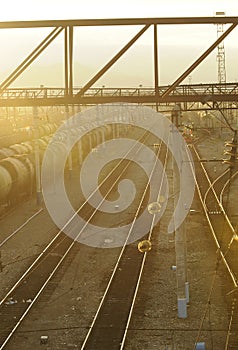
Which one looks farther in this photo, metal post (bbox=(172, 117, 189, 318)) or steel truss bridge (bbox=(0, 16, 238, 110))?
metal post (bbox=(172, 117, 189, 318))

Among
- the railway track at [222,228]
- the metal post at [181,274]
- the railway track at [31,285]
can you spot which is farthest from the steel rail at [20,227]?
the metal post at [181,274]

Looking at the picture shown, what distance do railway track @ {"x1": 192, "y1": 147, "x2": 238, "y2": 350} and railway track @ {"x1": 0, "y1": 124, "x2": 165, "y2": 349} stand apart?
5.17 meters

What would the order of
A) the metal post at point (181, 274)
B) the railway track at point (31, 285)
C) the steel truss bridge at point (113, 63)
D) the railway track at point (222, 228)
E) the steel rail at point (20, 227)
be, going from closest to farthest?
the steel truss bridge at point (113, 63) → the railway track at point (222, 228) → the railway track at point (31, 285) → the metal post at point (181, 274) → the steel rail at point (20, 227)

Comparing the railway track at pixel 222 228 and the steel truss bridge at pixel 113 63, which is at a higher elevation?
the steel truss bridge at pixel 113 63

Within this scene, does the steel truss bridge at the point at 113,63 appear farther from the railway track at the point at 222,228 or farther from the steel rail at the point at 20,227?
the steel rail at the point at 20,227

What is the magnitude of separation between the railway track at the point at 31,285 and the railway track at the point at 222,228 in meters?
5.17

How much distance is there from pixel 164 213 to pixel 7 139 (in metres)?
25.3

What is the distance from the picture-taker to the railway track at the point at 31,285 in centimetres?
1455

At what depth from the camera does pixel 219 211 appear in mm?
27109

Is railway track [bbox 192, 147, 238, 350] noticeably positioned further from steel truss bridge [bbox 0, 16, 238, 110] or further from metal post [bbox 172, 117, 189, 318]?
steel truss bridge [bbox 0, 16, 238, 110]

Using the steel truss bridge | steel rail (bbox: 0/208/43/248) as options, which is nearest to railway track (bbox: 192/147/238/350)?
the steel truss bridge

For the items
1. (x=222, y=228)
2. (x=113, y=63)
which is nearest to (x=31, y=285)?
(x=113, y=63)

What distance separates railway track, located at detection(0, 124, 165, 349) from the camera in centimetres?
1455

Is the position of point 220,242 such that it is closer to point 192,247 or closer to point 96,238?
point 192,247
